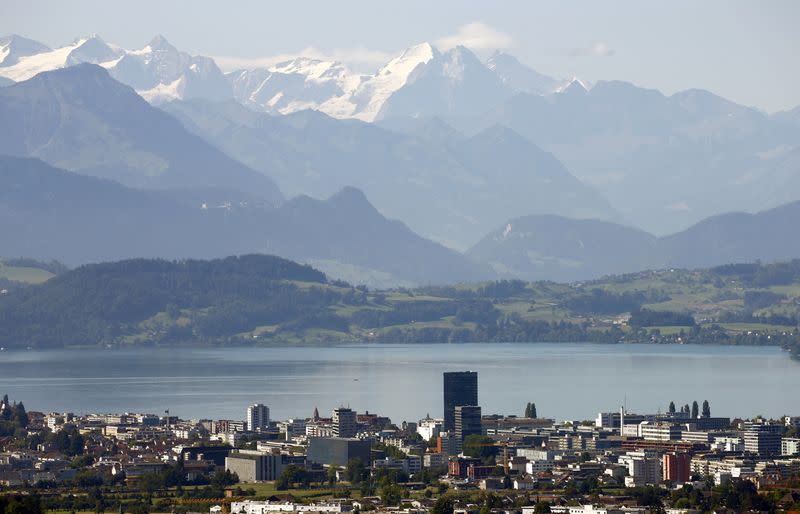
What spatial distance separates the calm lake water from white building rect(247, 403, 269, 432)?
30.0 ft

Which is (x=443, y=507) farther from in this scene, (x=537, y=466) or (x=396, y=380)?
(x=396, y=380)

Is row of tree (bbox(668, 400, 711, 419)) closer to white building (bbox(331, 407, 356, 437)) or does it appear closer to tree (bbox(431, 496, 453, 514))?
white building (bbox(331, 407, 356, 437))

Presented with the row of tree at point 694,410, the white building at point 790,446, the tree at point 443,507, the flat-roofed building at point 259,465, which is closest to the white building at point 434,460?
the flat-roofed building at point 259,465

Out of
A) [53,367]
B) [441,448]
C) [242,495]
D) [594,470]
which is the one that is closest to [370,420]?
[441,448]

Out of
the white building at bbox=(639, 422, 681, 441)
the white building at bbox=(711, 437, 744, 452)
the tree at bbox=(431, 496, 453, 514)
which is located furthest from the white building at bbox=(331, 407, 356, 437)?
the tree at bbox=(431, 496, 453, 514)

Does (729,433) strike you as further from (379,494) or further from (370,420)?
(379,494)

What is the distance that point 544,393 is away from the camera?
383 ft

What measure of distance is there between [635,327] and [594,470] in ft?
408

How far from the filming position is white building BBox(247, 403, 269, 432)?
306 feet

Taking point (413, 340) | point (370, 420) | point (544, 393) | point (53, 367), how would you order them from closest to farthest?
point (370, 420) < point (544, 393) < point (53, 367) < point (413, 340)

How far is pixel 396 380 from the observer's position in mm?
129875

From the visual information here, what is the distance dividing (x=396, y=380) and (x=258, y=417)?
36.6m

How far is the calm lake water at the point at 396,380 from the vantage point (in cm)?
10856

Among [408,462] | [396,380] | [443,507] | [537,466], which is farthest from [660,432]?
[396,380]
